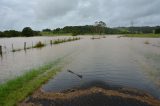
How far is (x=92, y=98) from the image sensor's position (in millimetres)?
14484

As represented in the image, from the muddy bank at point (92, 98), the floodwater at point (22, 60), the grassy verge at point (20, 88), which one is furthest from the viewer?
the floodwater at point (22, 60)

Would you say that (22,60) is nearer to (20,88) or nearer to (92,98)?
(20,88)

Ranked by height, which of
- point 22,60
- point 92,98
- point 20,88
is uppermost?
point 92,98

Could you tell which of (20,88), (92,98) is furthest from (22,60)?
(92,98)

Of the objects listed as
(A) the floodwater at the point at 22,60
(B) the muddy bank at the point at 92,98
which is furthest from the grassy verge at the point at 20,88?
(A) the floodwater at the point at 22,60

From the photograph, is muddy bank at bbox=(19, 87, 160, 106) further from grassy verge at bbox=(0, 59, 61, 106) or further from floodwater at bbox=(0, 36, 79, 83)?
floodwater at bbox=(0, 36, 79, 83)

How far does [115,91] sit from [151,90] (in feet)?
9.21

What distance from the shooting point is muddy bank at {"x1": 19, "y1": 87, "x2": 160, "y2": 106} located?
13.6m

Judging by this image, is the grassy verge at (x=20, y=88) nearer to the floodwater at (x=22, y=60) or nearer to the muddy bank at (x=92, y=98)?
the muddy bank at (x=92, y=98)

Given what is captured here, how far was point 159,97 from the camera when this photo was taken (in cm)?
1542

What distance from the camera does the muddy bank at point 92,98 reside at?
13.6m

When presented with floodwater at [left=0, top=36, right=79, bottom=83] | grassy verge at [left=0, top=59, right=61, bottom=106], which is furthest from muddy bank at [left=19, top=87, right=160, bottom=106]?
floodwater at [left=0, top=36, right=79, bottom=83]

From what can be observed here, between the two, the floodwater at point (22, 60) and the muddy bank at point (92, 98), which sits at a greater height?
the muddy bank at point (92, 98)

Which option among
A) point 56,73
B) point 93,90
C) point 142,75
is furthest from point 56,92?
point 142,75
